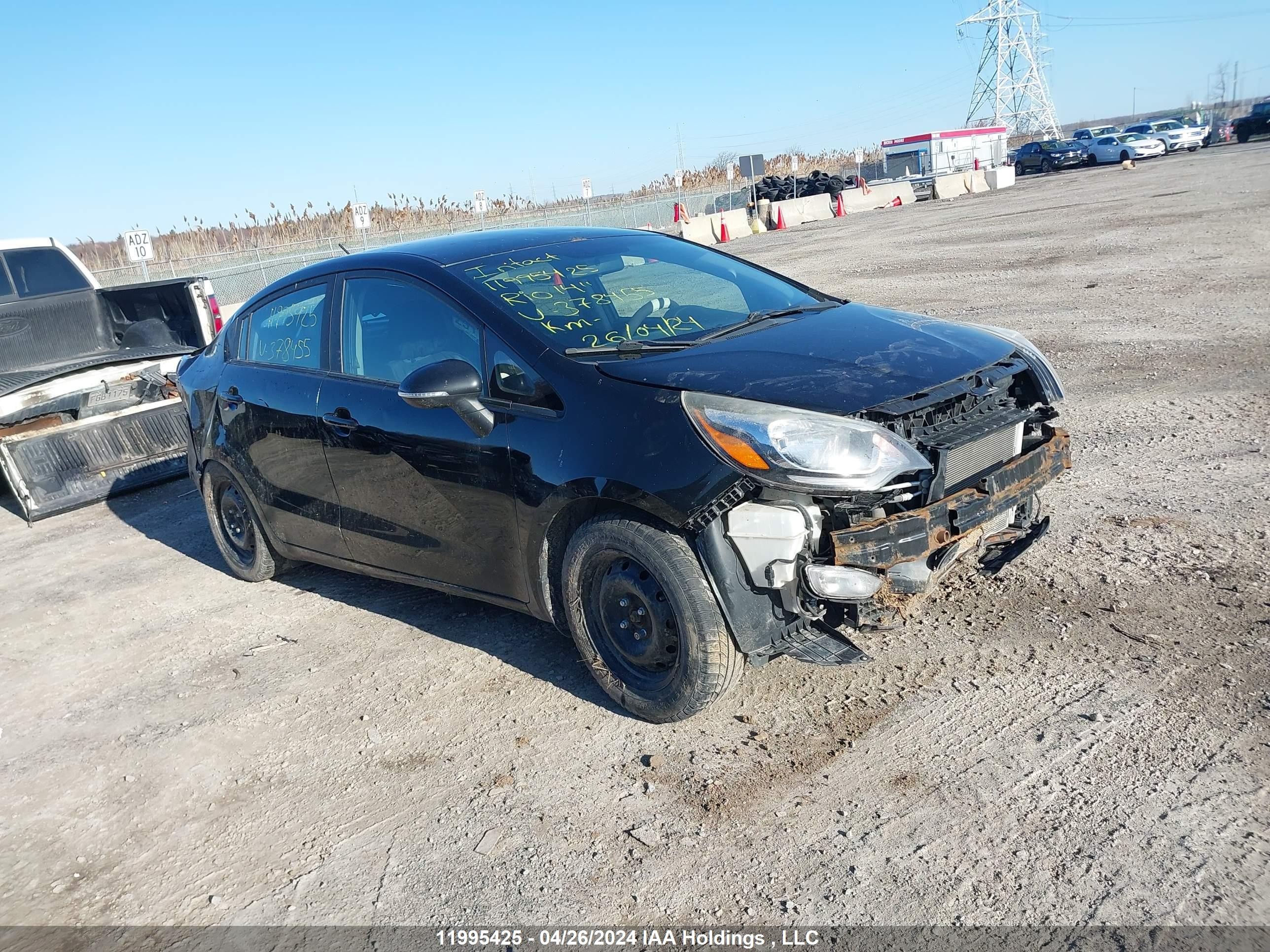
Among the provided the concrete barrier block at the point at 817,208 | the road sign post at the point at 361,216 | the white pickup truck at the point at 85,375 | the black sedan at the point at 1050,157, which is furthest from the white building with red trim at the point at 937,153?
the white pickup truck at the point at 85,375

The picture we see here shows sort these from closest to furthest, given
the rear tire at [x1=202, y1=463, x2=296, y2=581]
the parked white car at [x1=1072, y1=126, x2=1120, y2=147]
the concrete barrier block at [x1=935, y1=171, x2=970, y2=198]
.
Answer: the rear tire at [x1=202, y1=463, x2=296, y2=581] < the concrete barrier block at [x1=935, y1=171, x2=970, y2=198] < the parked white car at [x1=1072, y1=126, x2=1120, y2=147]

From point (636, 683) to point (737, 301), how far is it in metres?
1.89

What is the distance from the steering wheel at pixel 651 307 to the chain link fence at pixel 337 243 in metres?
10.3

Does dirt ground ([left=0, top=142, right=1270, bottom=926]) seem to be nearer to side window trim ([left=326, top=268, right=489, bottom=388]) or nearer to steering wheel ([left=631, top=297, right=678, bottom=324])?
side window trim ([left=326, top=268, right=489, bottom=388])

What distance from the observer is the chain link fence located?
2427cm

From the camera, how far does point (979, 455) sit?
143 inches

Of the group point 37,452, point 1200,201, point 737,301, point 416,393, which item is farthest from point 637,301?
Answer: point 1200,201

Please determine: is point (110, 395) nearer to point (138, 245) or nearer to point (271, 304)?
point (271, 304)

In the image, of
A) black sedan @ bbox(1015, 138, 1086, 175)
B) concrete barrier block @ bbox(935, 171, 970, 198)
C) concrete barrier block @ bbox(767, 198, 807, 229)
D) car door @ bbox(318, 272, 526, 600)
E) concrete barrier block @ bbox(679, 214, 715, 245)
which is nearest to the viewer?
car door @ bbox(318, 272, 526, 600)

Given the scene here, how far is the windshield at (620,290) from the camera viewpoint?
411cm

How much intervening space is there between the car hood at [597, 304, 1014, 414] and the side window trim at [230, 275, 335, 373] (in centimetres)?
179

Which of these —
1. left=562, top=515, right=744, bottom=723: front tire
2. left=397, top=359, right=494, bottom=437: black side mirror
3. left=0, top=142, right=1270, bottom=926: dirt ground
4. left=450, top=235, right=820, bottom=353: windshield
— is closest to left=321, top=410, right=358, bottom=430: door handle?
left=397, top=359, right=494, bottom=437: black side mirror

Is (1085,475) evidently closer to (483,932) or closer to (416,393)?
(416,393)

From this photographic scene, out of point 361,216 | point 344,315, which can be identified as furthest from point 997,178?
point 344,315
